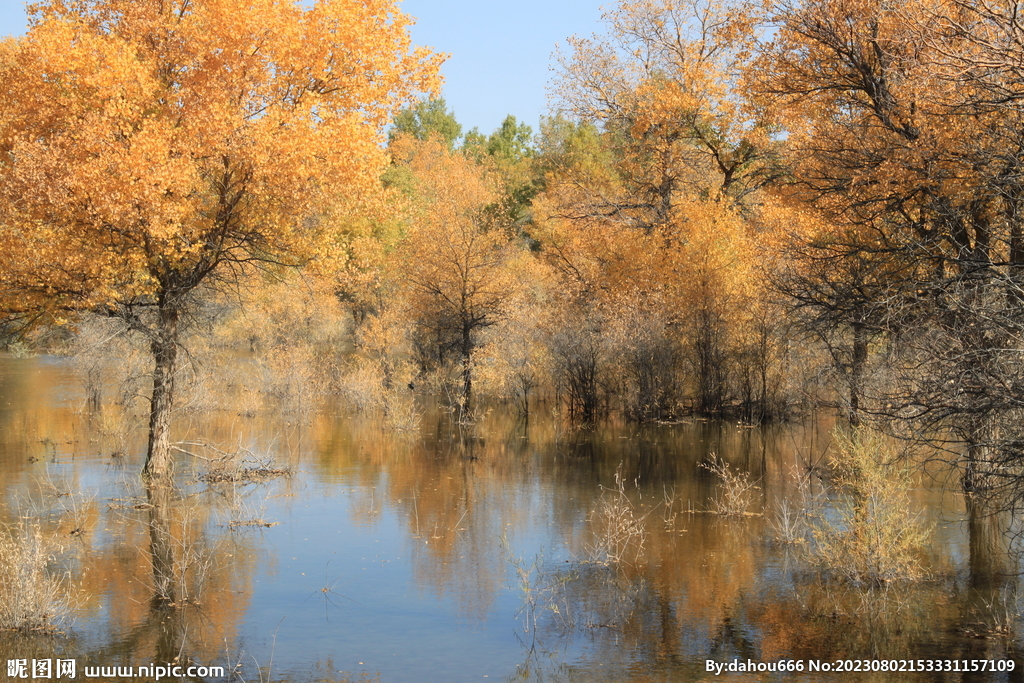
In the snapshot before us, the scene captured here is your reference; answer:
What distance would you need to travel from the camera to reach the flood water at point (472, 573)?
30.4ft

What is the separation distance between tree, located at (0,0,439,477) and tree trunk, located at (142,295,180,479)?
4 cm

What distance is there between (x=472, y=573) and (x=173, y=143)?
28.3 ft

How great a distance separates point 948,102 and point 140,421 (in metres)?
20.1

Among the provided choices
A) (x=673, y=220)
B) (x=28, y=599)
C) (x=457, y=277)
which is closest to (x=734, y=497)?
(x=28, y=599)

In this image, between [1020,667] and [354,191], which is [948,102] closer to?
[1020,667]

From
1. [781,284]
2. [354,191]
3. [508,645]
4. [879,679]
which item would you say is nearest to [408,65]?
[354,191]

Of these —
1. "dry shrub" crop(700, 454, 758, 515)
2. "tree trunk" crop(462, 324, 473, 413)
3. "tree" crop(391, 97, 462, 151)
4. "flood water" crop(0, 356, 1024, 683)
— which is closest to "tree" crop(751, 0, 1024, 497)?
"flood water" crop(0, 356, 1024, 683)

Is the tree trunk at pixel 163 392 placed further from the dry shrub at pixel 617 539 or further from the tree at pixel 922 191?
the tree at pixel 922 191

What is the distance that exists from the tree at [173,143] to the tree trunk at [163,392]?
0.04 metres

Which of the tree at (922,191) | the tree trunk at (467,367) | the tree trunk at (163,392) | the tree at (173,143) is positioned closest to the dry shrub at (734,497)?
the tree at (922,191)

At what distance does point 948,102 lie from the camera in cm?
1286

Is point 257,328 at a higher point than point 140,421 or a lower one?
higher

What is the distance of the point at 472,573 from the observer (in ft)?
39.5

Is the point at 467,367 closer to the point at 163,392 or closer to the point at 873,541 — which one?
the point at 163,392
